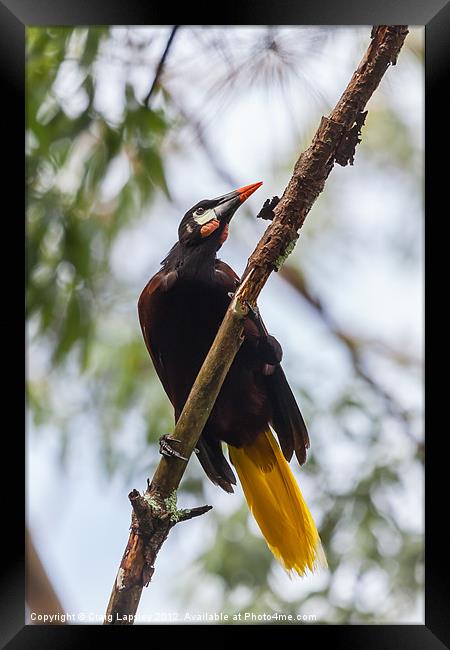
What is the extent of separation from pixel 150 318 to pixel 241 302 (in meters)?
0.33

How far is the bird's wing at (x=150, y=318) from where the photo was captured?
2215mm

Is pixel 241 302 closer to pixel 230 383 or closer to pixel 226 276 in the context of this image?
pixel 226 276

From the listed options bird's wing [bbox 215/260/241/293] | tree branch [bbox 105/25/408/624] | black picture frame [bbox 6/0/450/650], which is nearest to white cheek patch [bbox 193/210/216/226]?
bird's wing [bbox 215/260/241/293]

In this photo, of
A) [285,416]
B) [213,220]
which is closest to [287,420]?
[285,416]

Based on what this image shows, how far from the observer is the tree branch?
1.99 m

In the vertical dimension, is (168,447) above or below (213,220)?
below

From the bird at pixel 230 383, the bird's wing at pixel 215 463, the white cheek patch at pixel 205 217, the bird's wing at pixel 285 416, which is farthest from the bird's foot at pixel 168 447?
the white cheek patch at pixel 205 217

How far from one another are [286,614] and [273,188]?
1.11 metres

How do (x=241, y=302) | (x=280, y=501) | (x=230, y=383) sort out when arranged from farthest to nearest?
(x=280, y=501) < (x=230, y=383) < (x=241, y=302)

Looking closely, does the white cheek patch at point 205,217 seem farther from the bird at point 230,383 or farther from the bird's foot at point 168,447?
the bird's foot at point 168,447

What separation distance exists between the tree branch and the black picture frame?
117 mm
